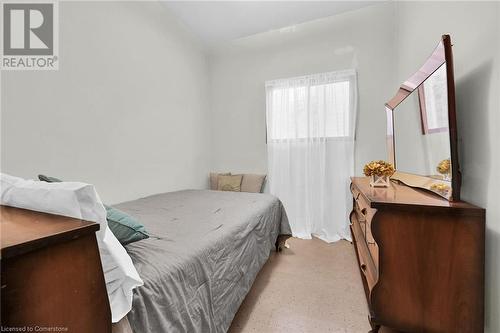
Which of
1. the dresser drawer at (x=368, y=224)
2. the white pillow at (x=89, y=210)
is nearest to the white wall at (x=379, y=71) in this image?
the dresser drawer at (x=368, y=224)

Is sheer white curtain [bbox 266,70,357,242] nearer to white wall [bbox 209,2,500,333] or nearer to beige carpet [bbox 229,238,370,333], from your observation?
white wall [bbox 209,2,500,333]

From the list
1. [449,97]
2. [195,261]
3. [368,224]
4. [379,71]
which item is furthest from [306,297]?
[379,71]

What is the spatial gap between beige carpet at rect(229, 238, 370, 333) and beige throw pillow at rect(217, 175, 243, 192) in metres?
1.22

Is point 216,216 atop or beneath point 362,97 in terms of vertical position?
beneath

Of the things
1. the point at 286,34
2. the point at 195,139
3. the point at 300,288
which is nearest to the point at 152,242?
the point at 300,288

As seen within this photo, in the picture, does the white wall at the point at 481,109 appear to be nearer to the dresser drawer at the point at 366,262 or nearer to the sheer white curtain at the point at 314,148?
the dresser drawer at the point at 366,262

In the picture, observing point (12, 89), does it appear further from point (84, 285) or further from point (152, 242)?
point (84, 285)

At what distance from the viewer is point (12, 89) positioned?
4.66 ft

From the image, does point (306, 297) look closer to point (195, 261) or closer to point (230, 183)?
point (195, 261)

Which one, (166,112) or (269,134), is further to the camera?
(269,134)

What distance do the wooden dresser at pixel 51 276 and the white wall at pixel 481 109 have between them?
155 centimetres

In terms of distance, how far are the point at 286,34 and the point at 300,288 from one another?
129 inches

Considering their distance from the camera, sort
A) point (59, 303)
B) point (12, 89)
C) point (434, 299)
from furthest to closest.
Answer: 1. point (12, 89)
2. point (434, 299)
3. point (59, 303)

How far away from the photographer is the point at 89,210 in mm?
663
